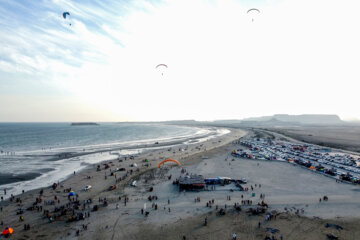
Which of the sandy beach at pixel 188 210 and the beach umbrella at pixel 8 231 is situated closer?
the beach umbrella at pixel 8 231

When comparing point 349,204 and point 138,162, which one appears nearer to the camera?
point 349,204

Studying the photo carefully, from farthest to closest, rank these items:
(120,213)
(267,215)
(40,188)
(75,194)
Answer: (40,188)
(75,194)
(120,213)
(267,215)

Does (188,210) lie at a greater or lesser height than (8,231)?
lesser

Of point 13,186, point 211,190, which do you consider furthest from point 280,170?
point 13,186

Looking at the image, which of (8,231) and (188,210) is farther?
(188,210)

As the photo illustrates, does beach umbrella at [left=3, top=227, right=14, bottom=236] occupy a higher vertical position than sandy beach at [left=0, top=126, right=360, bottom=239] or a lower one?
higher

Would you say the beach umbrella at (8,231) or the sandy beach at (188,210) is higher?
the beach umbrella at (8,231)

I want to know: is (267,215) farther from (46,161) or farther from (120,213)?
(46,161)

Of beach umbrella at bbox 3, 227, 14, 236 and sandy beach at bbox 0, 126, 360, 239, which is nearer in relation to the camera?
beach umbrella at bbox 3, 227, 14, 236
